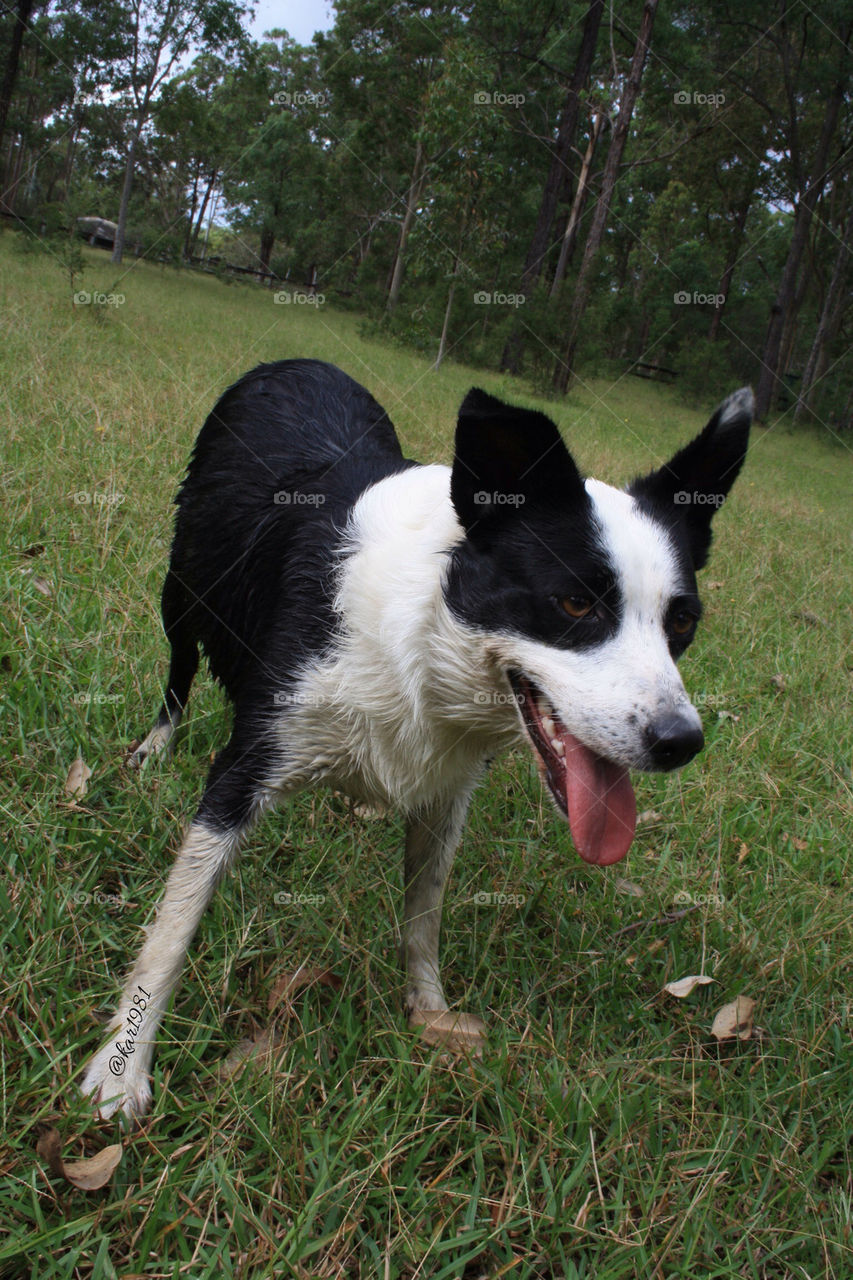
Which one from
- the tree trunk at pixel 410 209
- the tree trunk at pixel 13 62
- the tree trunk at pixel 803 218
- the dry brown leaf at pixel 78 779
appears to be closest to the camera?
the dry brown leaf at pixel 78 779

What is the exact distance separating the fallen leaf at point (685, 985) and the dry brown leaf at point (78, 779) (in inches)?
69.2

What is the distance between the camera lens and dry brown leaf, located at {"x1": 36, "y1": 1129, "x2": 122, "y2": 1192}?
62.7 inches

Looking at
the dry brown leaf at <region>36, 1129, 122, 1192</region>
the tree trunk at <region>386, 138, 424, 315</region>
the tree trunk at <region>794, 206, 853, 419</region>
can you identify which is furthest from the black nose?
the tree trunk at <region>794, 206, 853, 419</region>

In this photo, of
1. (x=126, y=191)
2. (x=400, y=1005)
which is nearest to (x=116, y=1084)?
(x=400, y=1005)

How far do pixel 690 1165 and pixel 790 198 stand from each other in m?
27.2

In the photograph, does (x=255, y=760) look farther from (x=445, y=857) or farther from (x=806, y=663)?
(x=806, y=663)

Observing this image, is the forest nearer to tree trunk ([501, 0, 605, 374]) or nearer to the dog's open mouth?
tree trunk ([501, 0, 605, 374])

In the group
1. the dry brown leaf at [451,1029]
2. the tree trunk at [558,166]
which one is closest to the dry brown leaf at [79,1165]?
the dry brown leaf at [451,1029]

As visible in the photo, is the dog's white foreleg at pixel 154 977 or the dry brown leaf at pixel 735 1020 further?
the dry brown leaf at pixel 735 1020

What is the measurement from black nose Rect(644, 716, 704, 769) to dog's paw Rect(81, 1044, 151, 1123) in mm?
1292

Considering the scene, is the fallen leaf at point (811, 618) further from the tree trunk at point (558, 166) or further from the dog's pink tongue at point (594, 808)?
the tree trunk at point (558, 166)

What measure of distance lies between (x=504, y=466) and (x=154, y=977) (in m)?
1.41

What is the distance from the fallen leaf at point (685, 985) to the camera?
2389 millimetres

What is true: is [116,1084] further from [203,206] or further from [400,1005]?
[203,206]
